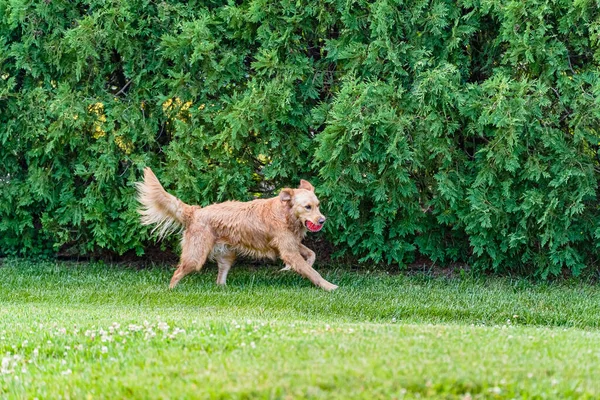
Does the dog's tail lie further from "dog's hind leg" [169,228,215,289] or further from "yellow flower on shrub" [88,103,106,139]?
"yellow flower on shrub" [88,103,106,139]

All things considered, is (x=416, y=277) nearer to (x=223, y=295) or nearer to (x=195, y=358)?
(x=223, y=295)

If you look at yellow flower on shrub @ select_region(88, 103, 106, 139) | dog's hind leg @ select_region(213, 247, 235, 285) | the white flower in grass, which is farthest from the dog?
the white flower in grass

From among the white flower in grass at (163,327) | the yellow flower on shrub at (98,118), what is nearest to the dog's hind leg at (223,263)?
the yellow flower on shrub at (98,118)

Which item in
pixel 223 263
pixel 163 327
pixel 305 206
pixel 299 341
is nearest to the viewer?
pixel 299 341

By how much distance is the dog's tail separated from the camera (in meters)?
8.12

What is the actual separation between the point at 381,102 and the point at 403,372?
476 cm

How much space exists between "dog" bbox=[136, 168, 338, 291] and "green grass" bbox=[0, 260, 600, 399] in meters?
0.33

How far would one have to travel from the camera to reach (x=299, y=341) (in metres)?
4.73

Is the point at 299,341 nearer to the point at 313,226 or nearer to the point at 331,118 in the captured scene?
the point at 313,226

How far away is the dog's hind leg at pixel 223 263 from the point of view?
8.66m

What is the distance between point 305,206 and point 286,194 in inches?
9.7

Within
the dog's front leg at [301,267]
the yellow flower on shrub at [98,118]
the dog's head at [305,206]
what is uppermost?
the yellow flower on shrub at [98,118]

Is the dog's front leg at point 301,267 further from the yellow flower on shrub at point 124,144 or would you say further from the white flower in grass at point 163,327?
the white flower in grass at point 163,327

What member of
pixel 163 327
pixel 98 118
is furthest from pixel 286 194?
pixel 163 327
